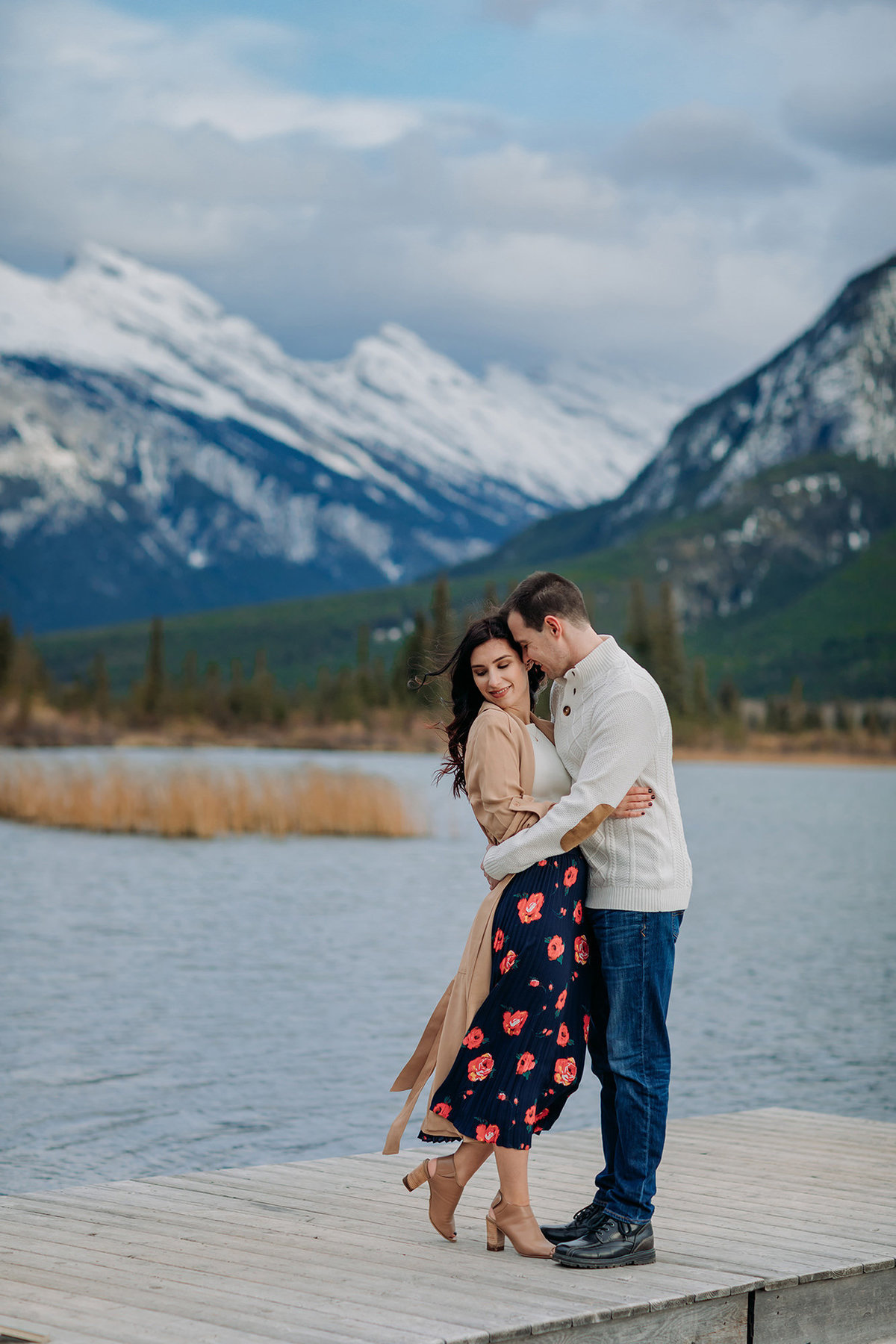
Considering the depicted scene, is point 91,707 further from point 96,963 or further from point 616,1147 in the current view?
point 616,1147

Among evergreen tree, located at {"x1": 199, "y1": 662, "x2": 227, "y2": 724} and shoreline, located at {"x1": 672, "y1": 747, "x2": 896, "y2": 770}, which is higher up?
evergreen tree, located at {"x1": 199, "y1": 662, "x2": 227, "y2": 724}

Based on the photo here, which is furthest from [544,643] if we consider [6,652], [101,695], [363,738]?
[101,695]

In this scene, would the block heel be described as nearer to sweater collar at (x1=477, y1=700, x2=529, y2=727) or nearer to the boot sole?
the boot sole

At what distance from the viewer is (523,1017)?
549 cm

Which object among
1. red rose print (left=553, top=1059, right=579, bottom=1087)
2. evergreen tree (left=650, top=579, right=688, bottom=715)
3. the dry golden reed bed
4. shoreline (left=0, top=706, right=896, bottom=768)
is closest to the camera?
red rose print (left=553, top=1059, right=579, bottom=1087)

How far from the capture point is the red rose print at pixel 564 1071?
18.2ft

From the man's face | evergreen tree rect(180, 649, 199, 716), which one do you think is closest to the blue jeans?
the man's face

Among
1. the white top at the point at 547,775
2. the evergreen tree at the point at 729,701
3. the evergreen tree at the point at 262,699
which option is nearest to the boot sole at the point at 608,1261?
the white top at the point at 547,775

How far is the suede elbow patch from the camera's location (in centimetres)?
532

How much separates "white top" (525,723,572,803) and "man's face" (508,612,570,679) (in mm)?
256

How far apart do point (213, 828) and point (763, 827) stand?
1762cm

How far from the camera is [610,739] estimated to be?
541 cm

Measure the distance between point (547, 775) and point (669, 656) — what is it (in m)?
121

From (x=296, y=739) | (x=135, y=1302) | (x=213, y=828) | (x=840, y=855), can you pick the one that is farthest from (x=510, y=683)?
(x=296, y=739)
